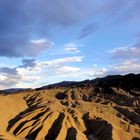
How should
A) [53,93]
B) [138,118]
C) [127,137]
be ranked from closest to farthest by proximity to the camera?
[127,137]
[138,118]
[53,93]

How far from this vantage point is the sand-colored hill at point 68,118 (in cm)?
6044

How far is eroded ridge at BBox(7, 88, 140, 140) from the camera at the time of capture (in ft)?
198

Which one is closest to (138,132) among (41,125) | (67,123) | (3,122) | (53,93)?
(67,123)

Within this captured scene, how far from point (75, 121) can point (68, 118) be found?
1374 millimetres

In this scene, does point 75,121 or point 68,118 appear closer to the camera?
point 68,118

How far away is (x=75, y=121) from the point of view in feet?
221

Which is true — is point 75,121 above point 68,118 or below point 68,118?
below

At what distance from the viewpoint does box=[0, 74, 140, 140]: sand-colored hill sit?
60438 mm

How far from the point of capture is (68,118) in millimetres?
67000

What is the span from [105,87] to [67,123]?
1727 inches

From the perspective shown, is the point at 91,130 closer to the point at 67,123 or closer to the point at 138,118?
the point at 67,123

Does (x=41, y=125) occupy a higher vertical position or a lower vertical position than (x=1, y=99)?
lower

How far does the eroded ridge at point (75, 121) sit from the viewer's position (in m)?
60.4

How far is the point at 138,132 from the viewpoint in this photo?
6253 cm
